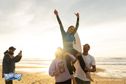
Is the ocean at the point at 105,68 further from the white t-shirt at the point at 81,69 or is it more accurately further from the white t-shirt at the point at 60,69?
the white t-shirt at the point at 60,69

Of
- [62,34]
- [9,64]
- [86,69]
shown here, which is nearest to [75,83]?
[86,69]

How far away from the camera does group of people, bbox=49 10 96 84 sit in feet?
28.5

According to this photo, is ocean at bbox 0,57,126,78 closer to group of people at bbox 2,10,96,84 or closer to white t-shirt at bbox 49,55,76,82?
group of people at bbox 2,10,96,84

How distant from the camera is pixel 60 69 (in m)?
8.66

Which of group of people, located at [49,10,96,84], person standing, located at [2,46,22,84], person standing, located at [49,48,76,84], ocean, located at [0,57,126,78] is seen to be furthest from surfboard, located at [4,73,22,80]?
ocean, located at [0,57,126,78]

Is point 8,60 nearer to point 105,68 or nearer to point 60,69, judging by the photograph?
point 60,69

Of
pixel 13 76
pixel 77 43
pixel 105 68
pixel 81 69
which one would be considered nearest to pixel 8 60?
pixel 13 76

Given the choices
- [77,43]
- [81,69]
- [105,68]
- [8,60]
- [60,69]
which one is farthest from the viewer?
[105,68]

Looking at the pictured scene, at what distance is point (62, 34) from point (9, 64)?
3780 mm

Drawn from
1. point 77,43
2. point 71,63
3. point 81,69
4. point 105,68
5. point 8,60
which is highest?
point 77,43

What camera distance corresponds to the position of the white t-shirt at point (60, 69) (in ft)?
28.3

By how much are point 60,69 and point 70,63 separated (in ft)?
1.21

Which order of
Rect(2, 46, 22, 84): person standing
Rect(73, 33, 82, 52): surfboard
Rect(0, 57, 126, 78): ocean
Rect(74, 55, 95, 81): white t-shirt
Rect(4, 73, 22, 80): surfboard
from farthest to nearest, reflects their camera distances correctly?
Rect(0, 57, 126, 78): ocean < Rect(2, 46, 22, 84): person standing < Rect(4, 73, 22, 80): surfboard < Rect(73, 33, 82, 52): surfboard < Rect(74, 55, 95, 81): white t-shirt

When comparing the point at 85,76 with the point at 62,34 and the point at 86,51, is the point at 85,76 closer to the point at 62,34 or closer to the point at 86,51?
the point at 86,51
